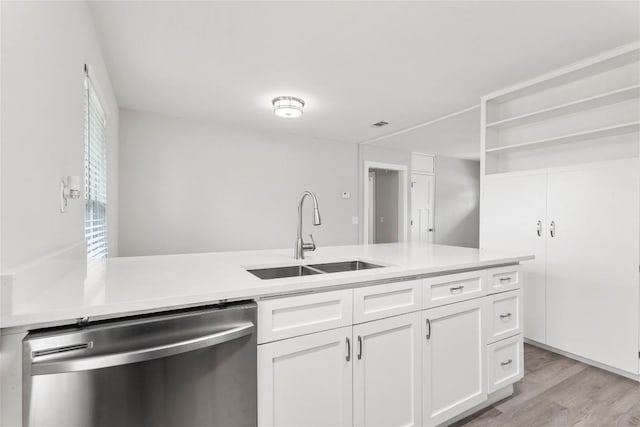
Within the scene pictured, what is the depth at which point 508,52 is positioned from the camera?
2326 millimetres

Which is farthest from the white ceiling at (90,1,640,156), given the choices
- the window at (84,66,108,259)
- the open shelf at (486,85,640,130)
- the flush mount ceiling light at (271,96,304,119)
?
the window at (84,66,108,259)

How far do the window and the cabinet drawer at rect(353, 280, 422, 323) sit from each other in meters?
1.79

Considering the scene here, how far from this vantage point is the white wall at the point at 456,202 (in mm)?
6414

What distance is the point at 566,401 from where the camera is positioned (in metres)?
1.99

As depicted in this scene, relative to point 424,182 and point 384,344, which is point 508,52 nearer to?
point 384,344

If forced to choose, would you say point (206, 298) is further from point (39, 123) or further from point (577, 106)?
point (577, 106)

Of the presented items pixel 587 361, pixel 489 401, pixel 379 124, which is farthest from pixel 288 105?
pixel 587 361

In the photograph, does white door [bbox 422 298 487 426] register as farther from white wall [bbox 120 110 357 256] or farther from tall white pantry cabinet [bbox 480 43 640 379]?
white wall [bbox 120 110 357 256]

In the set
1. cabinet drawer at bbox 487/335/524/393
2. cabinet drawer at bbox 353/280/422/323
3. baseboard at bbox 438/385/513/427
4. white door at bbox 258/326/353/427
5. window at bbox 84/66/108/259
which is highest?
window at bbox 84/66/108/259

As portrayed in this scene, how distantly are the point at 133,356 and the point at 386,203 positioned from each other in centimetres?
580

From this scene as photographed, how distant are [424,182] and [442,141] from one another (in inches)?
45.4

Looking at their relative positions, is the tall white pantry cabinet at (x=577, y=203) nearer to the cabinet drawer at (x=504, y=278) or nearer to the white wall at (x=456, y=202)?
the cabinet drawer at (x=504, y=278)

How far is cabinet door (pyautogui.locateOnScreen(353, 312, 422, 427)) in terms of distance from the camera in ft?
4.44

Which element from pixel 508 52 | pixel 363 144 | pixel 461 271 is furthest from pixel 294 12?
pixel 363 144
